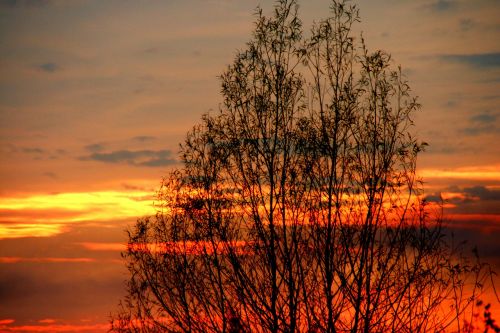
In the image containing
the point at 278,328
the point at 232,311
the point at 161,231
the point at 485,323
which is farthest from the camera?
the point at 161,231

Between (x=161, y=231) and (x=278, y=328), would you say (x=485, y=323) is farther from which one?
(x=161, y=231)

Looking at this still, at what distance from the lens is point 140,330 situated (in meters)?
22.5

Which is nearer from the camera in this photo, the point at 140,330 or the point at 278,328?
the point at 278,328

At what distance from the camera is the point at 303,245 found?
18.7 meters

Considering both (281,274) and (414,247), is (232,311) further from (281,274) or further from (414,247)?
(414,247)

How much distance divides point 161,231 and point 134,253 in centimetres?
124

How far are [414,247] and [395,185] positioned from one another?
1830 millimetres

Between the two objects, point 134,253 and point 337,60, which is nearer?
point 337,60

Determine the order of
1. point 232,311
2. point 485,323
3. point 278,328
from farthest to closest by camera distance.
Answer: point 232,311, point 278,328, point 485,323

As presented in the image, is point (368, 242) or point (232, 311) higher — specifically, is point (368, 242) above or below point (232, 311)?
above

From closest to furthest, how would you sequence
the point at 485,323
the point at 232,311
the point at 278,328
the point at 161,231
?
the point at 485,323, the point at 278,328, the point at 232,311, the point at 161,231

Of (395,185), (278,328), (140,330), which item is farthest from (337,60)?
(140,330)

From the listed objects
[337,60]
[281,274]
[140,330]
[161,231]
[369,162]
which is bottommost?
[140,330]

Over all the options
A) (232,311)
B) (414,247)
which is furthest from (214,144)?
(414,247)
